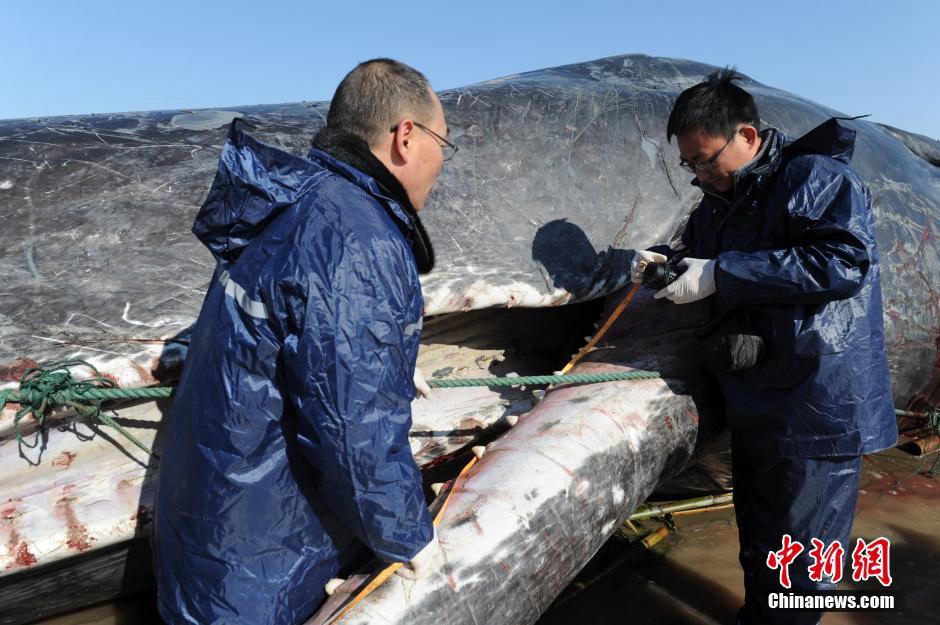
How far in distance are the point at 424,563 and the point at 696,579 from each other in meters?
1.96

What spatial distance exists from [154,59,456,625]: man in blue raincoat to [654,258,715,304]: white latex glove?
4.24 feet

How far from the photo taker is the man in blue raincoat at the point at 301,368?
1698 mm

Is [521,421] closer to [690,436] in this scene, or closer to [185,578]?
[690,436]

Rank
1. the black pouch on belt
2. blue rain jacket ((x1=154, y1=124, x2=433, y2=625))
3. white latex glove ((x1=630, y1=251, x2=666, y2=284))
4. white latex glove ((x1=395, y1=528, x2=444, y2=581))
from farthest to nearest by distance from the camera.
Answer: white latex glove ((x1=630, y1=251, x2=666, y2=284)) → the black pouch on belt → white latex glove ((x1=395, y1=528, x2=444, y2=581)) → blue rain jacket ((x1=154, y1=124, x2=433, y2=625))

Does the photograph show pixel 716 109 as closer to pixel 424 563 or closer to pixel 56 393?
pixel 424 563

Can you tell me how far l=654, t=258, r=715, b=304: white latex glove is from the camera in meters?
2.87

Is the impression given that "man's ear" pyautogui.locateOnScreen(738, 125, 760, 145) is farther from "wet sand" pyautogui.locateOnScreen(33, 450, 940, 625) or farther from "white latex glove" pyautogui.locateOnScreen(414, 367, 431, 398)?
"wet sand" pyautogui.locateOnScreen(33, 450, 940, 625)

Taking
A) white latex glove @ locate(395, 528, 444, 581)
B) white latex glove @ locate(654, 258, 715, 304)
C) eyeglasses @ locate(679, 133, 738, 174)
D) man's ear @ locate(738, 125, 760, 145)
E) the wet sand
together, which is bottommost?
the wet sand

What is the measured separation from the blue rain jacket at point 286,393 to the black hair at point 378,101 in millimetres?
131

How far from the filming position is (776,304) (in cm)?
277

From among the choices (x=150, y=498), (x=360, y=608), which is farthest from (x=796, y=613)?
(x=150, y=498)

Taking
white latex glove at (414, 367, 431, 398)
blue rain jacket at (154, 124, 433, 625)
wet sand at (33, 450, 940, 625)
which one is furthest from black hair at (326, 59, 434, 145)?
wet sand at (33, 450, 940, 625)

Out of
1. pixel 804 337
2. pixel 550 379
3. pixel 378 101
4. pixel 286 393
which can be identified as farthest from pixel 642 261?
pixel 286 393

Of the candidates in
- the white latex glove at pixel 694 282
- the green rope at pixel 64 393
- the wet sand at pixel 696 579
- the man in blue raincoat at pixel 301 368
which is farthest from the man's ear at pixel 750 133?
the green rope at pixel 64 393
